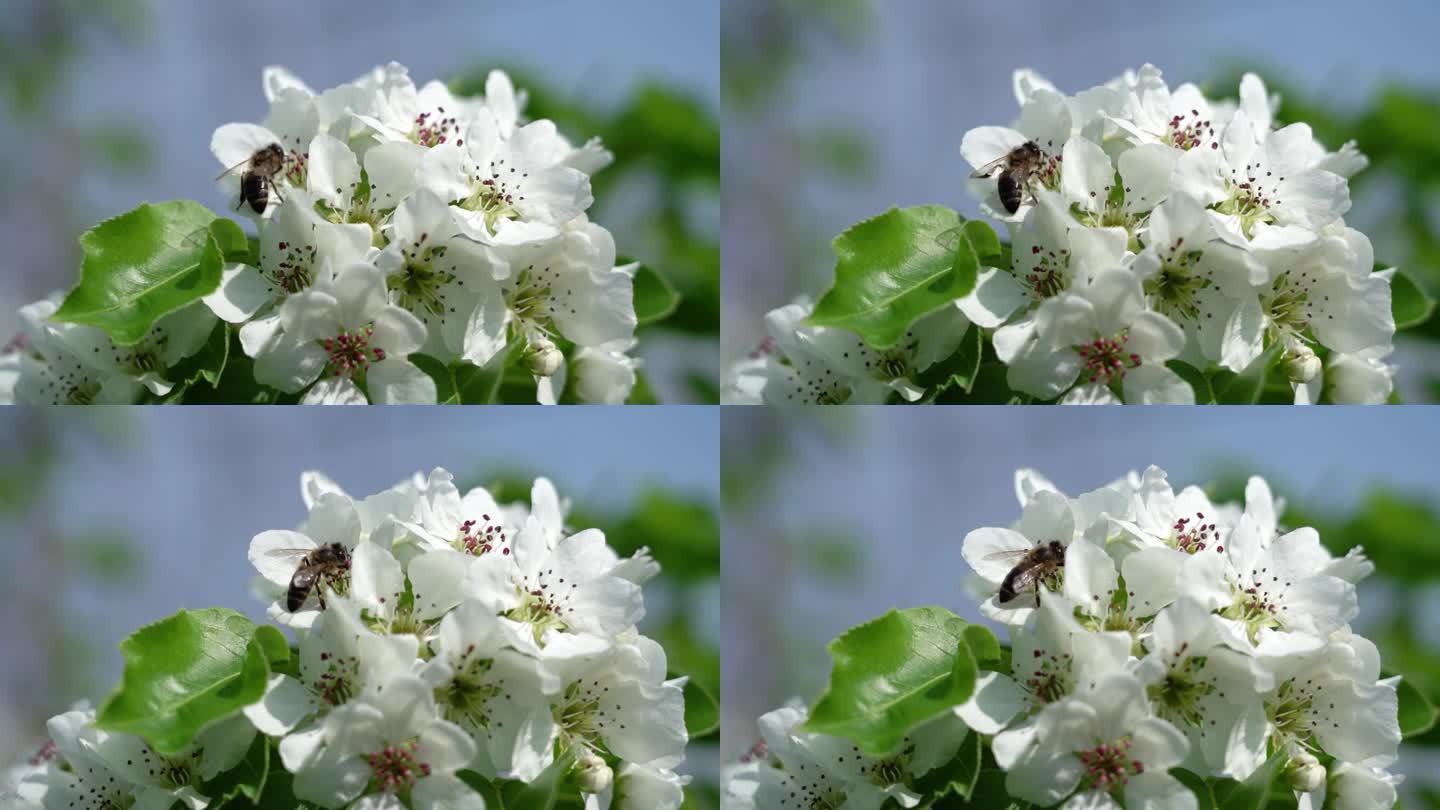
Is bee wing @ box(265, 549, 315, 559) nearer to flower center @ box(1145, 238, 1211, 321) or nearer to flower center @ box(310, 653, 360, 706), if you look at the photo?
flower center @ box(310, 653, 360, 706)

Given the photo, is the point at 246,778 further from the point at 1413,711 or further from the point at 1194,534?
the point at 1413,711

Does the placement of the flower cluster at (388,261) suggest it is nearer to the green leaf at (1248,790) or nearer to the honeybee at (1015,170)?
the honeybee at (1015,170)

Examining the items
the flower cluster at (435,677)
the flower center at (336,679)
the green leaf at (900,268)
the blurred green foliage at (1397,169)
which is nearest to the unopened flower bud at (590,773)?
the flower cluster at (435,677)

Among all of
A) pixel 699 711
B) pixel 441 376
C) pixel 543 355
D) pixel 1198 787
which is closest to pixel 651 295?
pixel 543 355

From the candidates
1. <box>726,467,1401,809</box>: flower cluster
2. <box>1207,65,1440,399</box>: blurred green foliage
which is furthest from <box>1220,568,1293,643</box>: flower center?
<box>1207,65,1440,399</box>: blurred green foliage

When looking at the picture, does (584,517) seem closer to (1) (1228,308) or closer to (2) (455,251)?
(2) (455,251)

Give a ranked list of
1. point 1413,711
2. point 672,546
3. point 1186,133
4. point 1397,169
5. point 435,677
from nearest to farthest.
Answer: point 435,677 → point 1186,133 → point 1413,711 → point 672,546 → point 1397,169

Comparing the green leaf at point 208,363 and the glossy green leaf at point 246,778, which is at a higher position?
the green leaf at point 208,363
